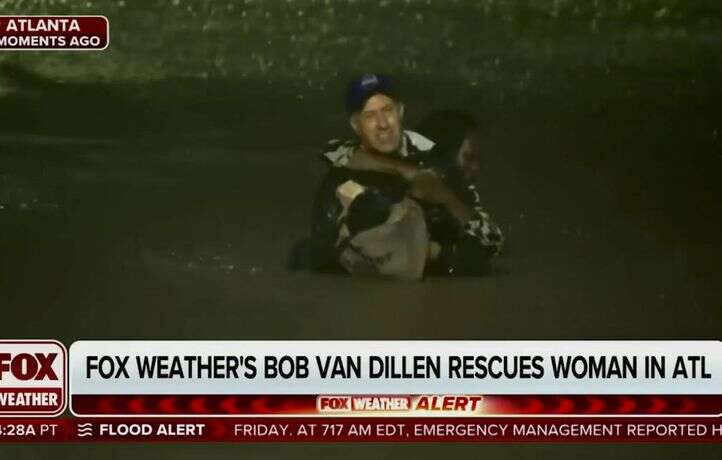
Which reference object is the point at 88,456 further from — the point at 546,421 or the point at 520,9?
the point at 520,9

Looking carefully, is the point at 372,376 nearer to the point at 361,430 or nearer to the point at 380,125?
the point at 361,430

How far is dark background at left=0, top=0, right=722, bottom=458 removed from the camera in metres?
1.92

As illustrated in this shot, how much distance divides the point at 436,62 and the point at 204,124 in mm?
443

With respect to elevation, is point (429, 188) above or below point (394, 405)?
above

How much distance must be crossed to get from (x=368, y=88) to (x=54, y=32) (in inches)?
23.1

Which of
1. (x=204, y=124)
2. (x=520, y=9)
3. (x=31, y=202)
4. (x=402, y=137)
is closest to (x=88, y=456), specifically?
(x=31, y=202)

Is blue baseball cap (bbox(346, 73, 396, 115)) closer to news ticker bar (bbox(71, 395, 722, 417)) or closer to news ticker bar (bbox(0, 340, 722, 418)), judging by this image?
news ticker bar (bbox(0, 340, 722, 418))

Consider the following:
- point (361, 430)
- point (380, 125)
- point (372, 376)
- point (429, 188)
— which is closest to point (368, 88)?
point (380, 125)

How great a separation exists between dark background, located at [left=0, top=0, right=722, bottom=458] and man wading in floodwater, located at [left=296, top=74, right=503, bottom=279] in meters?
0.03

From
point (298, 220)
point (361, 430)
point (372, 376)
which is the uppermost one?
point (298, 220)

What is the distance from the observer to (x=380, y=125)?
6.40ft

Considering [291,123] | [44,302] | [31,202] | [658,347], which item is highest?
[291,123]

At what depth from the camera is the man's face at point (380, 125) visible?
1939 millimetres

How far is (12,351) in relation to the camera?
1.95 m
